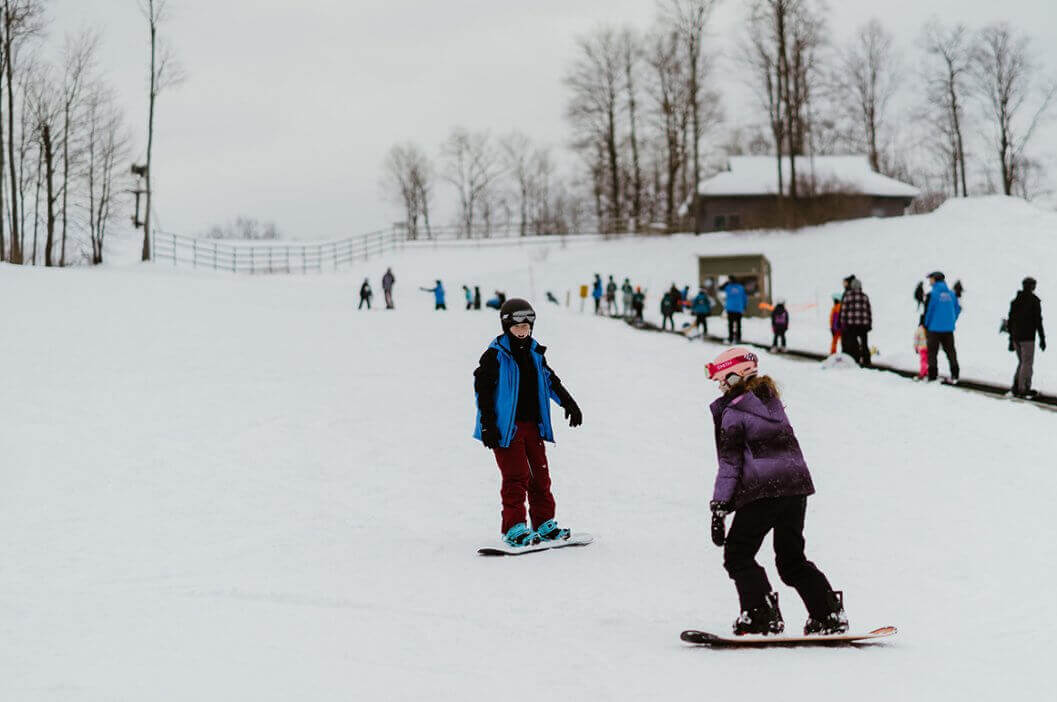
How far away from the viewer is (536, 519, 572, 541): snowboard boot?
6488 mm

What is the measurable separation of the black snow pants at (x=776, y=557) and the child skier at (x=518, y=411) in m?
1.65

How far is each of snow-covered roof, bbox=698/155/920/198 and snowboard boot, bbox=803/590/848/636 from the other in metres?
47.7

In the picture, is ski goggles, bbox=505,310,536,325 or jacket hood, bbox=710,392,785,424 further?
ski goggles, bbox=505,310,536,325

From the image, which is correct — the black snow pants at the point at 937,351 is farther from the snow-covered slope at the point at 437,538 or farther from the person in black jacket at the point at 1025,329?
the person in black jacket at the point at 1025,329

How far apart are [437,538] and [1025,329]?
951cm

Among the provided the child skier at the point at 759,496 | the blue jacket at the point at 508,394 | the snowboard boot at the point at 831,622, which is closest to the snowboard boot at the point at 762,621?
the child skier at the point at 759,496

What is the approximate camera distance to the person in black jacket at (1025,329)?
12422 mm

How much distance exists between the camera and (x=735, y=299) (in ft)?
69.3

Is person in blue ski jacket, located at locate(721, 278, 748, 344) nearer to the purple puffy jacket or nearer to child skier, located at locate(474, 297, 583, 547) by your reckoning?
child skier, located at locate(474, 297, 583, 547)

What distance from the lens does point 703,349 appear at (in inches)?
800

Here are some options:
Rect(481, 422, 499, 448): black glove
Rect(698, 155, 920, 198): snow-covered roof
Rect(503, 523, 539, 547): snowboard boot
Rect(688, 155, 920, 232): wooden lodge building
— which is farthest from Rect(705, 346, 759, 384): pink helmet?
Rect(698, 155, 920, 198): snow-covered roof

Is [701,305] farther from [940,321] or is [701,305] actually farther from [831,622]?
[831,622]

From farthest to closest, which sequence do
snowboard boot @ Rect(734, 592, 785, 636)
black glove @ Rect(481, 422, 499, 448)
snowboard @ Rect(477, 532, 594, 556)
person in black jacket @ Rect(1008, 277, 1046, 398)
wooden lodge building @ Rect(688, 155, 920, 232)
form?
wooden lodge building @ Rect(688, 155, 920, 232) < person in black jacket @ Rect(1008, 277, 1046, 398) < snowboard @ Rect(477, 532, 594, 556) < black glove @ Rect(481, 422, 499, 448) < snowboard boot @ Rect(734, 592, 785, 636)

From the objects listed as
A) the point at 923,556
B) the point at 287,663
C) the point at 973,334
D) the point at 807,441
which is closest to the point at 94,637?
the point at 287,663
